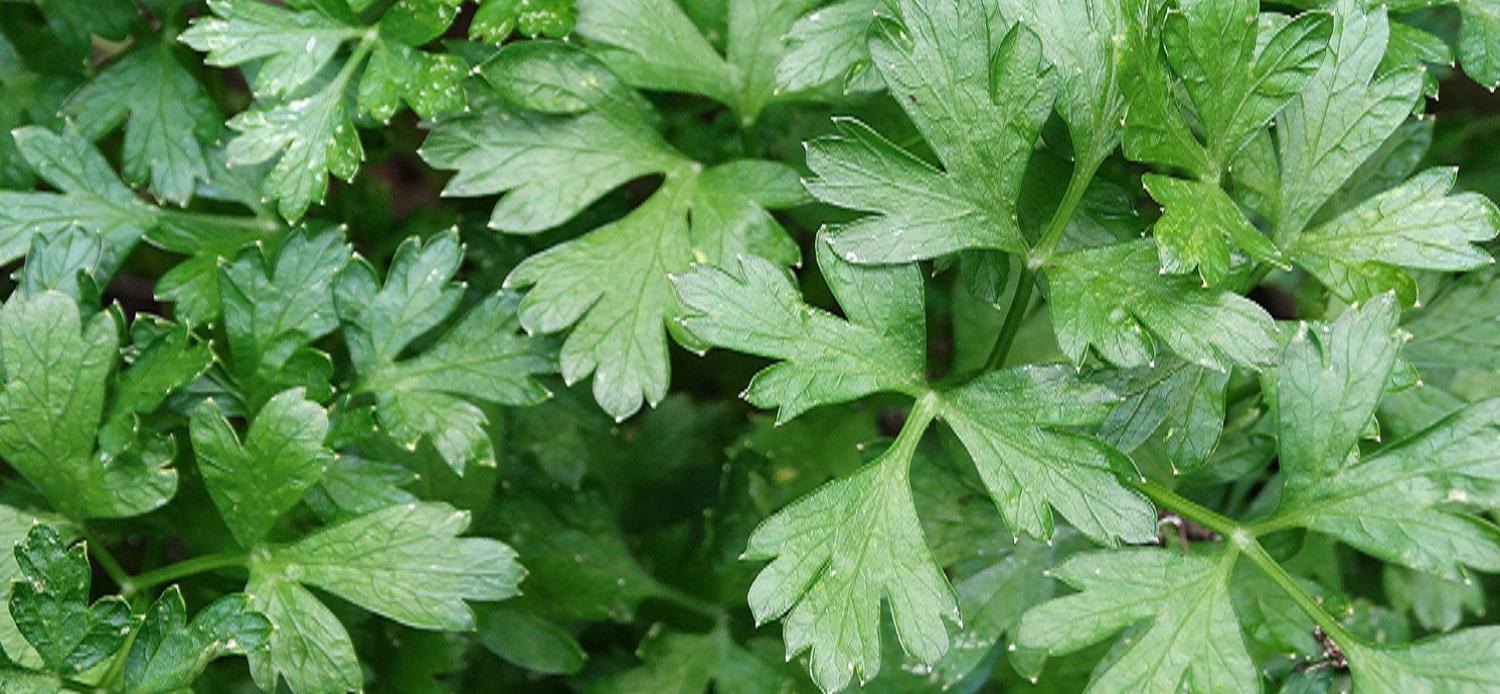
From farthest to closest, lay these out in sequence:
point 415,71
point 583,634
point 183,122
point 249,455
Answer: point 583,634
point 183,122
point 415,71
point 249,455

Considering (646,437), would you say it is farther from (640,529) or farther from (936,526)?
(936,526)

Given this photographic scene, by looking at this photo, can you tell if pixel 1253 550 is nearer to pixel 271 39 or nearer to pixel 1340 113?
pixel 1340 113

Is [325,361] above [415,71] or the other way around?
the other way around

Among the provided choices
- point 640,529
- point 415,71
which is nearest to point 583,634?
point 640,529

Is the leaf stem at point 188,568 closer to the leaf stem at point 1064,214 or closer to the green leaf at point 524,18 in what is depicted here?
the green leaf at point 524,18

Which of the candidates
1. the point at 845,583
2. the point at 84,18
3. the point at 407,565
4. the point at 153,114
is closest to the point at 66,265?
the point at 153,114

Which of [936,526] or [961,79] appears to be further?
Result: [936,526]

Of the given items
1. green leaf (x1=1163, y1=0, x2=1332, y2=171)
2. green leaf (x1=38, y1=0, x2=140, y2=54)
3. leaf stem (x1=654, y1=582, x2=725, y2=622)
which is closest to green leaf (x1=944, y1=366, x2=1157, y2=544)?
green leaf (x1=1163, y1=0, x2=1332, y2=171)

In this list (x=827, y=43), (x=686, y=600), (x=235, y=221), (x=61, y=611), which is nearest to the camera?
(x=61, y=611)
